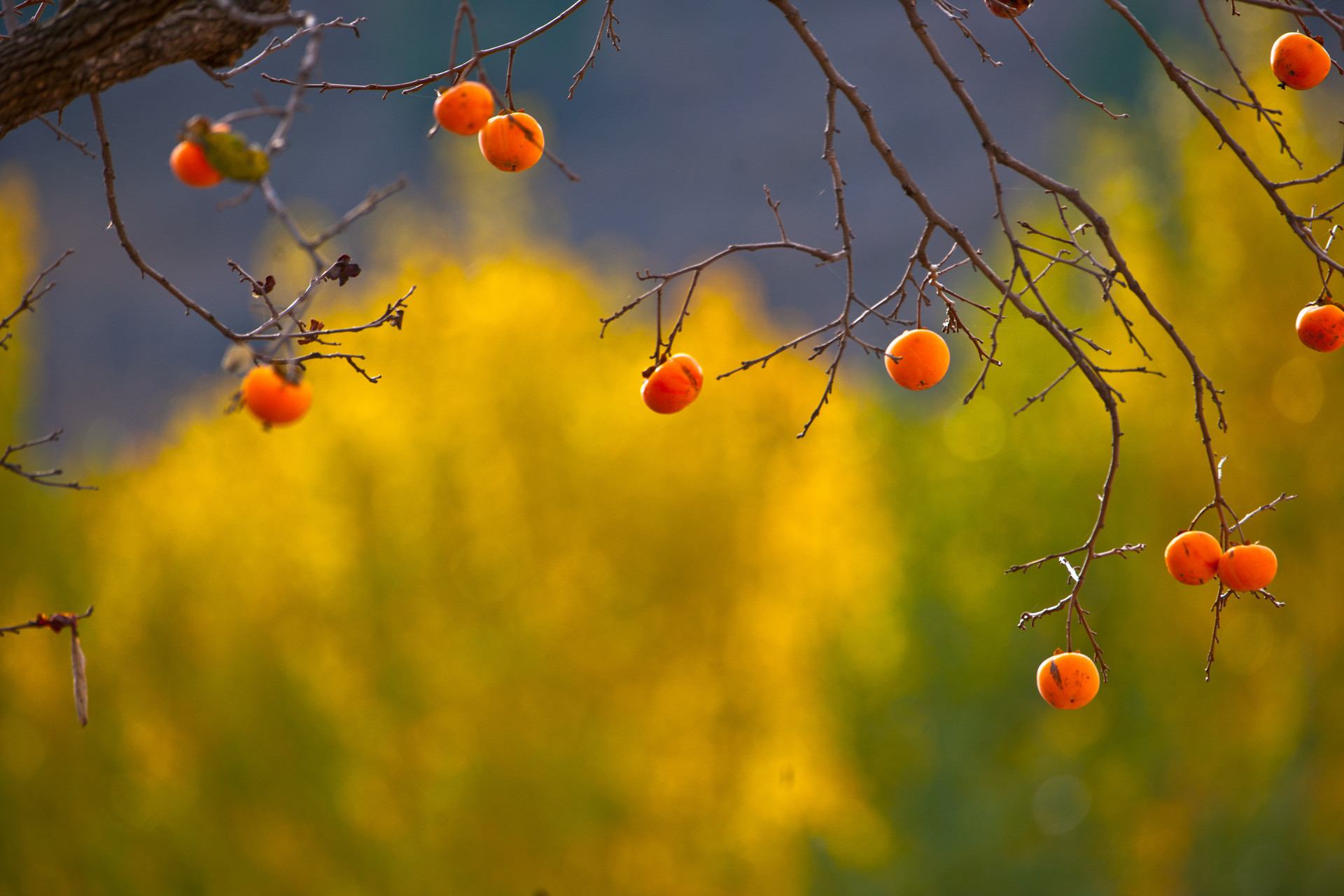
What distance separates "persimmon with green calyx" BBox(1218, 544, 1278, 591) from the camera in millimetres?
1310

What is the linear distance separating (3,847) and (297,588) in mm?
3076

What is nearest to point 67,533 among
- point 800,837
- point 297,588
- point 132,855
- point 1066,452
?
point 297,588

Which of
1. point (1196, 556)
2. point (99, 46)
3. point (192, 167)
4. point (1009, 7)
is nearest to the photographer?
point (192, 167)

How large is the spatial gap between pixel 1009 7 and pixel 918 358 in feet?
1.89

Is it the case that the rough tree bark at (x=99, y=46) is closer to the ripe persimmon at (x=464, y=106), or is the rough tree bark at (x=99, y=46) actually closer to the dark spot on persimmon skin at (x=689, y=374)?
the ripe persimmon at (x=464, y=106)

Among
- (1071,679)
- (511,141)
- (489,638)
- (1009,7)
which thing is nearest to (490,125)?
(511,141)

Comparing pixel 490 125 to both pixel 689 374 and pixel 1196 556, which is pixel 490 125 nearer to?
pixel 689 374

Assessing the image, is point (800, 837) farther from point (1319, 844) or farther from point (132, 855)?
point (132, 855)

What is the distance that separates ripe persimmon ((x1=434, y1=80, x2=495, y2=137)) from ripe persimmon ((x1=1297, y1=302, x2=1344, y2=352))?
115 centimetres

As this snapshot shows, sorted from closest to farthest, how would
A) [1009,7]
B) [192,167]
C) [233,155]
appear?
[233,155], [192,167], [1009,7]

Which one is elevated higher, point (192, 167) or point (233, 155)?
point (192, 167)

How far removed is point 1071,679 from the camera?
4.36 ft

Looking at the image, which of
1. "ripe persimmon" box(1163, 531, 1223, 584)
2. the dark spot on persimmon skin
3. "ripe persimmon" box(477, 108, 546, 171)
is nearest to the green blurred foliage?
"ripe persimmon" box(1163, 531, 1223, 584)

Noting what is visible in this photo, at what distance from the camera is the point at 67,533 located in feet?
30.7
